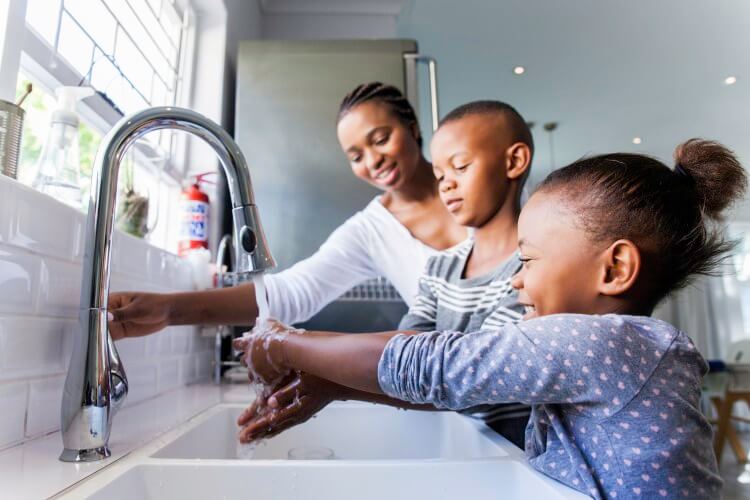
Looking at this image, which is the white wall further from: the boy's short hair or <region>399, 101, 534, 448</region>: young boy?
the boy's short hair

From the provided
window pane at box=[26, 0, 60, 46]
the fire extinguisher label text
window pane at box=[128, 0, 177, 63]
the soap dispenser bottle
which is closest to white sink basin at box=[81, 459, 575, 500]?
the soap dispenser bottle

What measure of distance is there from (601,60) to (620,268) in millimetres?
3158

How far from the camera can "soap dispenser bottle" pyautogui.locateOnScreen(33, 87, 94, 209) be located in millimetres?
824

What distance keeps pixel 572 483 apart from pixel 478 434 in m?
0.27

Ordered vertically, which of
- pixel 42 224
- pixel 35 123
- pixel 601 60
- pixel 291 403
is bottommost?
pixel 291 403

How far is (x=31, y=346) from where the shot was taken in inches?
25.3

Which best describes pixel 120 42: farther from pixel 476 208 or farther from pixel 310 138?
pixel 476 208

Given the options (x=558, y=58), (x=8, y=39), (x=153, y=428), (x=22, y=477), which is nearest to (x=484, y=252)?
(x=153, y=428)

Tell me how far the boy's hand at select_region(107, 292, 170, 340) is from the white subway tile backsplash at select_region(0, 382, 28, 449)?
0.50 ft

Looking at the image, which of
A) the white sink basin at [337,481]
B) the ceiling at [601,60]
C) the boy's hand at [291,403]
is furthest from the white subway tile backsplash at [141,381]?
the ceiling at [601,60]

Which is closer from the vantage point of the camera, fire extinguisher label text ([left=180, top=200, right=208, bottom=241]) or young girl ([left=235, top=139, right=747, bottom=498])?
young girl ([left=235, top=139, right=747, bottom=498])

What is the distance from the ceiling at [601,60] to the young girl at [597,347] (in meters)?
2.07

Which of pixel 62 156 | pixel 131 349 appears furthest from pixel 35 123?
pixel 131 349

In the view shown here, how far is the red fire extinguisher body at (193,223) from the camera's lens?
1.47 meters
